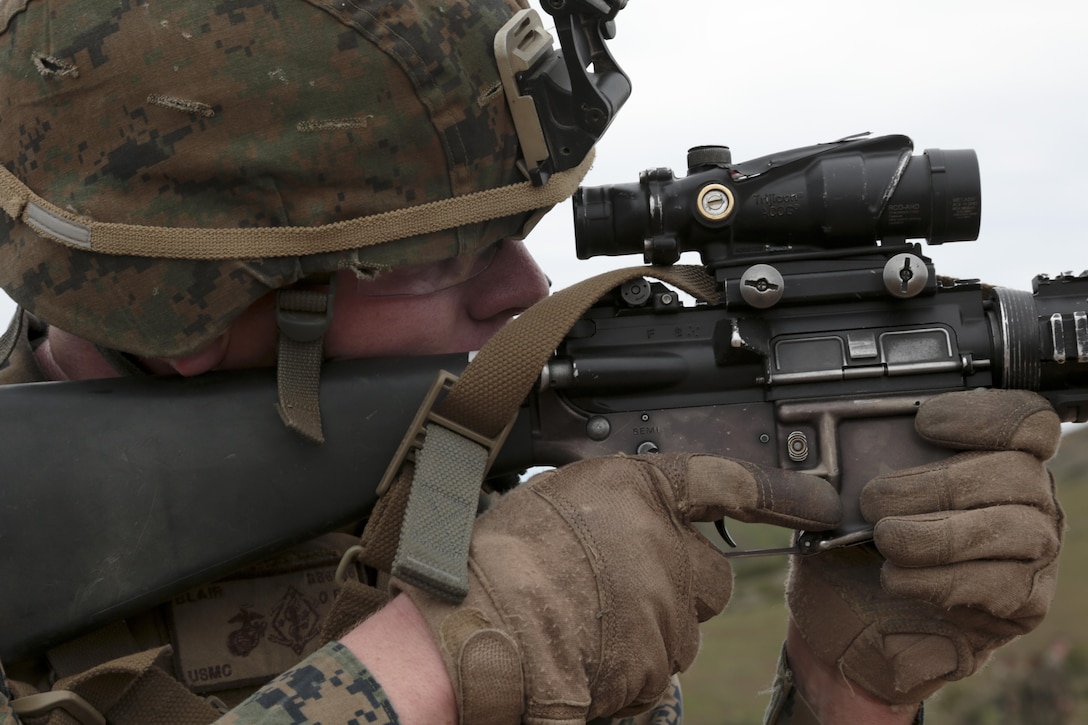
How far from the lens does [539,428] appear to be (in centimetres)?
242

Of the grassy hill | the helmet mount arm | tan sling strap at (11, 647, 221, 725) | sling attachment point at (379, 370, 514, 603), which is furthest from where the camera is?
the grassy hill

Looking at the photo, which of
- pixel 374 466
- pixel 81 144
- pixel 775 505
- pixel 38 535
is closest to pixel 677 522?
pixel 775 505

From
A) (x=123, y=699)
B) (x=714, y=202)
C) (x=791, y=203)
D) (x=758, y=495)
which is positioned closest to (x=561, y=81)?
(x=714, y=202)

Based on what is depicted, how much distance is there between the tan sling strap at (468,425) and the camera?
218cm

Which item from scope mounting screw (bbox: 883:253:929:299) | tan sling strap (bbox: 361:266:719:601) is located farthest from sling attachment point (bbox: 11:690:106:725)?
scope mounting screw (bbox: 883:253:929:299)

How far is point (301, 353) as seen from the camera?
7.68 feet

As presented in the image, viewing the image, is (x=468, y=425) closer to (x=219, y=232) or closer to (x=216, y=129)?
(x=219, y=232)

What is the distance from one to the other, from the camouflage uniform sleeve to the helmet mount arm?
3.57ft

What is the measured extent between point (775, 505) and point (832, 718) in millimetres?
731

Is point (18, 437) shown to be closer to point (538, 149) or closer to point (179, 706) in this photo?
point (179, 706)

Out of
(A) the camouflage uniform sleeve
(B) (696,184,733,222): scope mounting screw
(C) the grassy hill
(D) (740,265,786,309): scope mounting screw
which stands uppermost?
(B) (696,184,733,222): scope mounting screw

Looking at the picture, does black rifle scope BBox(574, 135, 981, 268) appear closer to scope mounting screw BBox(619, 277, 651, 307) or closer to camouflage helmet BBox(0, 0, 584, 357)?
→ scope mounting screw BBox(619, 277, 651, 307)

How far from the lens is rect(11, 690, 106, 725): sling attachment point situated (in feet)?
6.91

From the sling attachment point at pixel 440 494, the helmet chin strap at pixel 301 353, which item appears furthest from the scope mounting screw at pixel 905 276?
the helmet chin strap at pixel 301 353
